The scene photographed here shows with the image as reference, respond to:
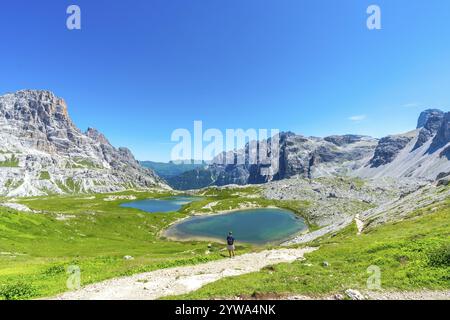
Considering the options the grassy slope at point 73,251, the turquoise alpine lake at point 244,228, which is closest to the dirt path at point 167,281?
the grassy slope at point 73,251

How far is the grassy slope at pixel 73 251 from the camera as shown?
2999 centimetres

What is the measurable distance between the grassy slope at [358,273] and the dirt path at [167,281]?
2584 millimetres

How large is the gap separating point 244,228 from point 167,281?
385 feet

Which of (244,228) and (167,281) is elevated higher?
(167,281)

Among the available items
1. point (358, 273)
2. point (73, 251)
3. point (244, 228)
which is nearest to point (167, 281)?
point (358, 273)

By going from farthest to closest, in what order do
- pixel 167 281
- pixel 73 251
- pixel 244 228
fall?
pixel 244 228 → pixel 73 251 → pixel 167 281

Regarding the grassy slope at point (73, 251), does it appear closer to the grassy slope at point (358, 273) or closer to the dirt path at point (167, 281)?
the dirt path at point (167, 281)

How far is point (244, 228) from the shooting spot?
14088 centimetres

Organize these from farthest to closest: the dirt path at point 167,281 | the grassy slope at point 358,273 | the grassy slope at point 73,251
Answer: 1. the grassy slope at point 73,251
2. the dirt path at point 167,281
3. the grassy slope at point 358,273

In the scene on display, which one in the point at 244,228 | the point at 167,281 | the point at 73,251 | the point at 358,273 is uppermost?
the point at 358,273

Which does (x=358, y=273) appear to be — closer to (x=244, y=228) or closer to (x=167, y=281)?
(x=167, y=281)

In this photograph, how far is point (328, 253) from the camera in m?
36.2
